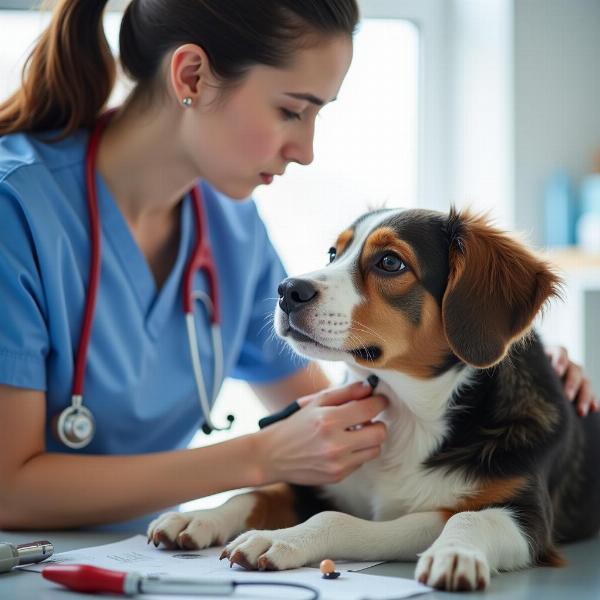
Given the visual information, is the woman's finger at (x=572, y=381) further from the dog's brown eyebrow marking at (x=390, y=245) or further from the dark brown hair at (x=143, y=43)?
the dark brown hair at (x=143, y=43)

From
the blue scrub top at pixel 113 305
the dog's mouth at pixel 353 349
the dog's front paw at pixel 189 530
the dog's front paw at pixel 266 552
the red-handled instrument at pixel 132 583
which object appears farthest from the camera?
the blue scrub top at pixel 113 305

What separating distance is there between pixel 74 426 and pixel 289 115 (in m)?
0.64

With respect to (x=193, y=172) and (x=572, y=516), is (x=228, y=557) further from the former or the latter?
(x=193, y=172)

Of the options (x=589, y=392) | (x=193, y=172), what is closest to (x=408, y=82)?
(x=193, y=172)

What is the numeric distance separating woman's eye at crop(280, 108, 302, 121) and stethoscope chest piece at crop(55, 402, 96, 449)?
1.97 ft

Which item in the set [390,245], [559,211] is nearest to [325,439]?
[390,245]

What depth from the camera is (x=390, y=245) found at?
140 centimetres

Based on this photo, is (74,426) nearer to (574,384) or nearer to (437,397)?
(437,397)

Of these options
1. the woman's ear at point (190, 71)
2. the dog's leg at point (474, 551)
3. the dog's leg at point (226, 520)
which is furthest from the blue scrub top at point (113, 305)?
the dog's leg at point (474, 551)

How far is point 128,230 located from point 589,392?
870mm

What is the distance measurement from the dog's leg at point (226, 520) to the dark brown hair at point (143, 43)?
2.26 feet

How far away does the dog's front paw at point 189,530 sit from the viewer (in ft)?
A: 4.04

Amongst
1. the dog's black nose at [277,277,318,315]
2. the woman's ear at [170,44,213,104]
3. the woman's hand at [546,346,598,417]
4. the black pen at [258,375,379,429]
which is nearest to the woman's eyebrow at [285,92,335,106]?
the woman's ear at [170,44,213,104]

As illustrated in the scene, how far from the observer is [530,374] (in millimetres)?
1395
